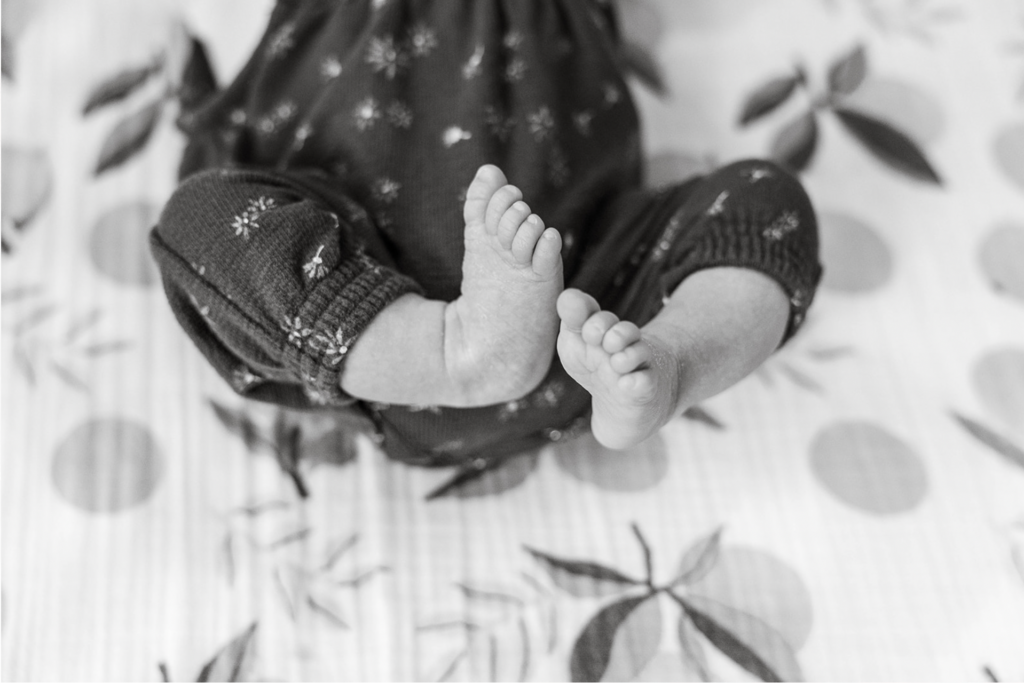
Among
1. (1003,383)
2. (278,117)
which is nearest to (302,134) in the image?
(278,117)

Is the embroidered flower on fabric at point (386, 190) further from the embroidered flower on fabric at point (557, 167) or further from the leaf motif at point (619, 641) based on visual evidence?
the leaf motif at point (619, 641)

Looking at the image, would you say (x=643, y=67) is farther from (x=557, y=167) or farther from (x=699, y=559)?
(x=699, y=559)

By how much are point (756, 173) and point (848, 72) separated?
0.39 m

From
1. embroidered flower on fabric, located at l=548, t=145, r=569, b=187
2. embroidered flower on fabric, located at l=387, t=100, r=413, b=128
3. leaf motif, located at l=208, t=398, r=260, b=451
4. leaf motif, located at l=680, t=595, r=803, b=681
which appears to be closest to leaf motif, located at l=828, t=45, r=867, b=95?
embroidered flower on fabric, located at l=548, t=145, r=569, b=187

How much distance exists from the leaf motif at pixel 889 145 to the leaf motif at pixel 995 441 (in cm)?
29

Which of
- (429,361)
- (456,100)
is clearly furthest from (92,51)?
(429,361)

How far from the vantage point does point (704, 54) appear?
3.84 feet

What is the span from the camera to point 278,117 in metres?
0.93

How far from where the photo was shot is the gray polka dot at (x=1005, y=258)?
101 cm

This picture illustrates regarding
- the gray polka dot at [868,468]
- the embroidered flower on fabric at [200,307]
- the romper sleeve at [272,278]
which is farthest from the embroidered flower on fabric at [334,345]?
the gray polka dot at [868,468]

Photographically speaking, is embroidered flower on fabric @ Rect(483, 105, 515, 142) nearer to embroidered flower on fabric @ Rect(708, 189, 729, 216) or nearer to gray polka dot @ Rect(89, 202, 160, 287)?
embroidered flower on fabric @ Rect(708, 189, 729, 216)

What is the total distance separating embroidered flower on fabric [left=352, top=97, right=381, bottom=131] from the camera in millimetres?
869

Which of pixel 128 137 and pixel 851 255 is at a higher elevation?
pixel 128 137

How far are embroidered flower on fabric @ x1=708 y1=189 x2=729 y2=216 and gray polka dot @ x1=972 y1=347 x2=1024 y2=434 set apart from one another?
0.32 metres
